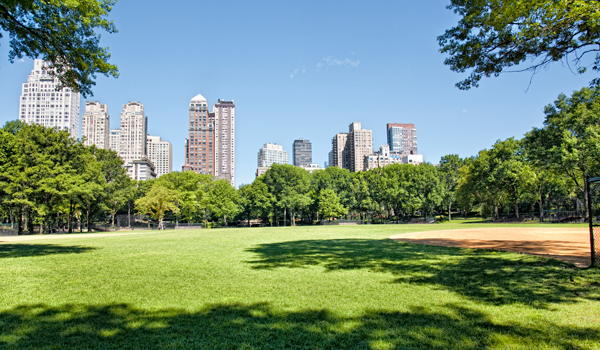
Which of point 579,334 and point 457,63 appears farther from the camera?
point 457,63

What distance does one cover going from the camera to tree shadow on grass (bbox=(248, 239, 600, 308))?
5.64 metres

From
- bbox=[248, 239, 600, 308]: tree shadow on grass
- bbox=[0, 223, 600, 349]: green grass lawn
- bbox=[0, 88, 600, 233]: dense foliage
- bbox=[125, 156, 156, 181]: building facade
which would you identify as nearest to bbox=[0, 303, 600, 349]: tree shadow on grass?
bbox=[0, 223, 600, 349]: green grass lawn

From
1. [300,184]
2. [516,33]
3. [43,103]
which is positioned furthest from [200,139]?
[516,33]

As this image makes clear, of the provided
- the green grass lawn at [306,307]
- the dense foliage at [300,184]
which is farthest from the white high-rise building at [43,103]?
the green grass lawn at [306,307]

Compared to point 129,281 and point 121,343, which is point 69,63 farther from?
point 121,343

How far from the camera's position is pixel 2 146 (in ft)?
107

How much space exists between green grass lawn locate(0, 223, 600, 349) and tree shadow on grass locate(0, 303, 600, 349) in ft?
0.05

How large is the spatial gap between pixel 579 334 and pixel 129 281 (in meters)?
8.06

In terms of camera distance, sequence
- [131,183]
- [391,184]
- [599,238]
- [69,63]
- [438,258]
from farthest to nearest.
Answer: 1. [391,184]
2. [131,183]
3. [69,63]
4. [438,258]
5. [599,238]

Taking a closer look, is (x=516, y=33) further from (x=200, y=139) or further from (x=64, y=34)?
(x=200, y=139)

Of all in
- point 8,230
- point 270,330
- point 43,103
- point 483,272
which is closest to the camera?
point 270,330

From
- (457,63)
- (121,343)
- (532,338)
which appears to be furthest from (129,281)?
(457,63)

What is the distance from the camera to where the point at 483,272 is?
7.68 m

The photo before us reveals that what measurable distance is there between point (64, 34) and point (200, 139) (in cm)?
18453
